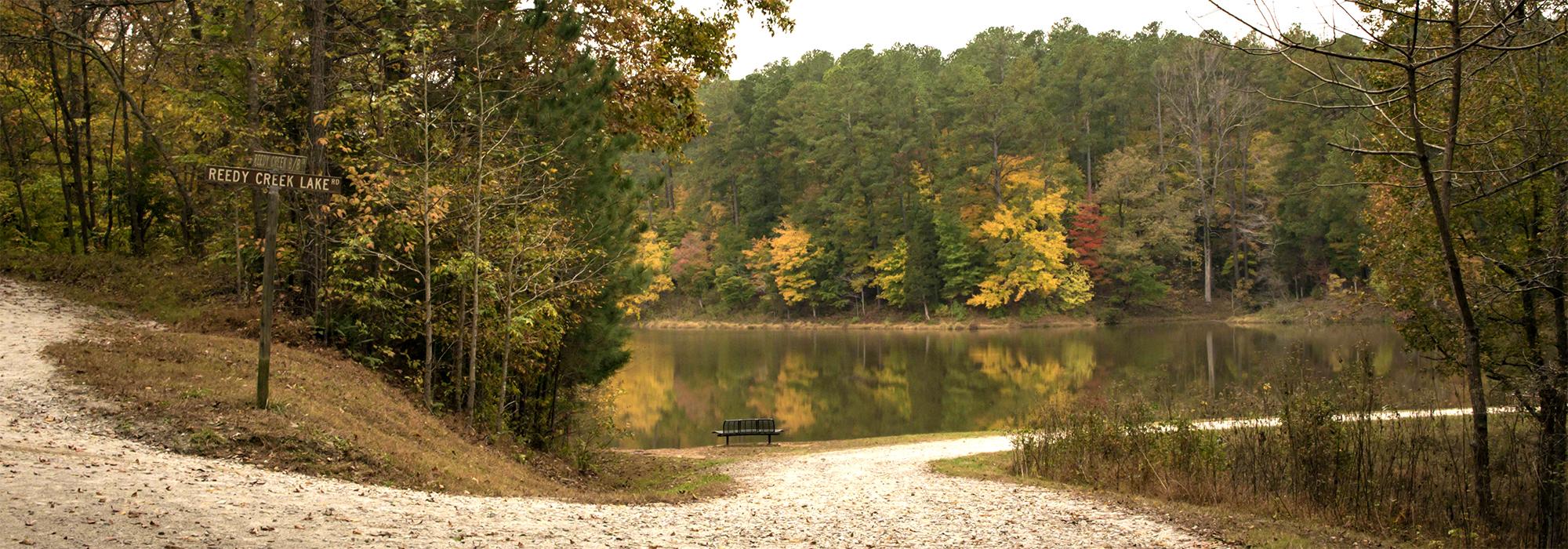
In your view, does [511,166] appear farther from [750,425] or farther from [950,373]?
[950,373]

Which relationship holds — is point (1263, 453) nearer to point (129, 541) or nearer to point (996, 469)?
point (996, 469)

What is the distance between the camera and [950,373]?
32188mm

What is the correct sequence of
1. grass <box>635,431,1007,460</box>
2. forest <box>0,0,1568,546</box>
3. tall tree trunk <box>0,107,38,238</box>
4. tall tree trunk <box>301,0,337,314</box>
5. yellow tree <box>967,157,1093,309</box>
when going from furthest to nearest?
yellow tree <box>967,157,1093,309</box>
tall tree trunk <box>0,107,38,238</box>
grass <box>635,431,1007,460</box>
tall tree trunk <box>301,0,337,314</box>
forest <box>0,0,1568,546</box>

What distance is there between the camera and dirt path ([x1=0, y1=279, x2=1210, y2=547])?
20.6ft

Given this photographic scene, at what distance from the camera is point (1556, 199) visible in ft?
35.7

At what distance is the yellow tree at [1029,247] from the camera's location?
5162cm

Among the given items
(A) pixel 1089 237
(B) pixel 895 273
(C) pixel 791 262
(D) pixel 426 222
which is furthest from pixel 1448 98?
(C) pixel 791 262

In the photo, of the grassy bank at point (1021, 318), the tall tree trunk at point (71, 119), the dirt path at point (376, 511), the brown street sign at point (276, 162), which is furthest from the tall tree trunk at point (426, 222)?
the grassy bank at point (1021, 318)

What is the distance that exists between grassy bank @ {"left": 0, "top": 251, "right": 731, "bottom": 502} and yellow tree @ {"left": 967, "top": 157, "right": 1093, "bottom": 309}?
38.2 meters

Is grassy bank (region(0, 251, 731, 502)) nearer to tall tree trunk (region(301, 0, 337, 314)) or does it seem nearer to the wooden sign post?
the wooden sign post

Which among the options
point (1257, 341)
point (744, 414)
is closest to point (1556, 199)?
point (744, 414)

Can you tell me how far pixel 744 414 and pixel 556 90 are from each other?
40.8 feet

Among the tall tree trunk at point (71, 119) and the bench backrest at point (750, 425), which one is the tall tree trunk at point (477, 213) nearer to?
the bench backrest at point (750, 425)

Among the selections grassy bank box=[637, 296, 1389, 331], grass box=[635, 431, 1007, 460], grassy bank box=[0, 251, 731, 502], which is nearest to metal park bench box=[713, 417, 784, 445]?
grass box=[635, 431, 1007, 460]
